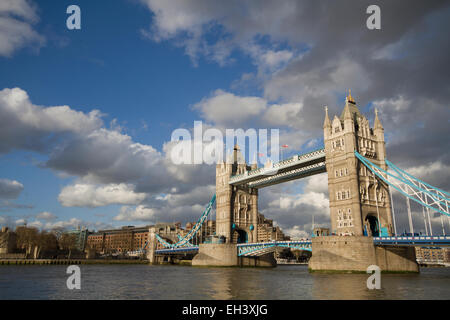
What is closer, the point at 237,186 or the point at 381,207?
the point at 381,207

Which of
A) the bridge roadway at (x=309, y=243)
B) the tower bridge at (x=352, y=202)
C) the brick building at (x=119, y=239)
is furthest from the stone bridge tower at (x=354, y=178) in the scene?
the brick building at (x=119, y=239)

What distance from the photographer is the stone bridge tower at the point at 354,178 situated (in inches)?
1978

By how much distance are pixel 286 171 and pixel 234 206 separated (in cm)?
1826

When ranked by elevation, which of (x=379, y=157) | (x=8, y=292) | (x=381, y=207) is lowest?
(x=8, y=292)

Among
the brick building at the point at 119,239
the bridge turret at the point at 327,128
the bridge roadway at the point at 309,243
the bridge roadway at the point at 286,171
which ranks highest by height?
the bridge turret at the point at 327,128

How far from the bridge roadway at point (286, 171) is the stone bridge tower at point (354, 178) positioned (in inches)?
172

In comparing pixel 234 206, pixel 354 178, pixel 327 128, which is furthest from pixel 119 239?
pixel 354 178

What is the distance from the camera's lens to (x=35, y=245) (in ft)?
314

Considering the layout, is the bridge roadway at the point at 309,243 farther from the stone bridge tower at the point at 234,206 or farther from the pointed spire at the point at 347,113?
the pointed spire at the point at 347,113

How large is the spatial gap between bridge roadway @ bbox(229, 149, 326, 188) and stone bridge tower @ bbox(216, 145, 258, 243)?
8.65 feet
